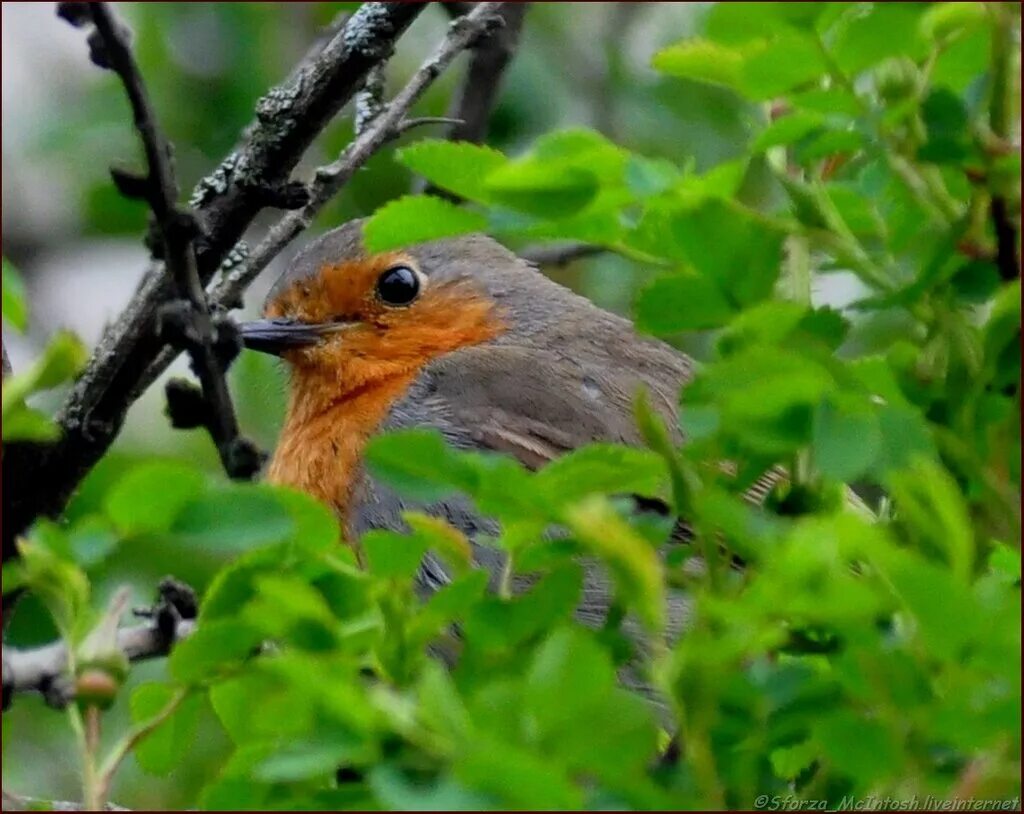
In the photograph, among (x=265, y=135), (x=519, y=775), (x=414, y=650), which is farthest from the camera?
(x=265, y=135)

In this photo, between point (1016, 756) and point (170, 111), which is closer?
point (1016, 756)

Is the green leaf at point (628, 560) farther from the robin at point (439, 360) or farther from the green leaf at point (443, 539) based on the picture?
the robin at point (439, 360)

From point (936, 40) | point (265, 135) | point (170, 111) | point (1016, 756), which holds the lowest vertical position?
point (170, 111)

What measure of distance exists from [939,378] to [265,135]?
1481mm

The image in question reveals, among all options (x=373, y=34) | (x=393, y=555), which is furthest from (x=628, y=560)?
(x=373, y=34)

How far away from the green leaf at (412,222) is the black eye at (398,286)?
2.81 m

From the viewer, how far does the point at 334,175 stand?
10.5 feet

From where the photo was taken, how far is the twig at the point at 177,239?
2129 millimetres

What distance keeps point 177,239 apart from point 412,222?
352mm

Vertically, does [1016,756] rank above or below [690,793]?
above

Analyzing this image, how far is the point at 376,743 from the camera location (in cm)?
148

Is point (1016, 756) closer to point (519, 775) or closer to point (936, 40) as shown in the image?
point (519, 775)

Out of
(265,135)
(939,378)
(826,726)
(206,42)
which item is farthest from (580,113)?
(826,726)

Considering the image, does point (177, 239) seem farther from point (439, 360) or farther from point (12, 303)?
point (439, 360)
